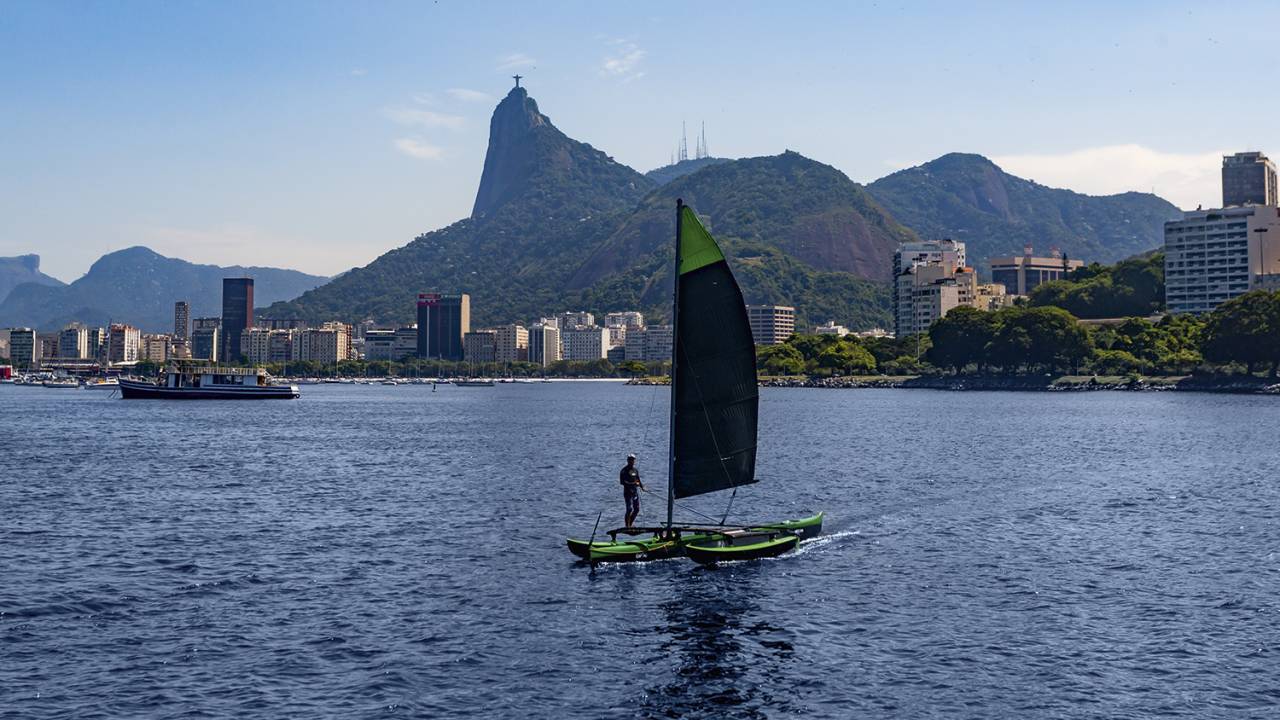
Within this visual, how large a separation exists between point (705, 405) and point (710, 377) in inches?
45.5

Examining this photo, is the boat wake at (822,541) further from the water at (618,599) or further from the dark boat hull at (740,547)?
the dark boat hull at (740,547)

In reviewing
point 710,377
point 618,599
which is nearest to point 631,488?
point 710,377

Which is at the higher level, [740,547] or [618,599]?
[740,547]

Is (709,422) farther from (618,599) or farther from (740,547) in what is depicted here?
(618,599)

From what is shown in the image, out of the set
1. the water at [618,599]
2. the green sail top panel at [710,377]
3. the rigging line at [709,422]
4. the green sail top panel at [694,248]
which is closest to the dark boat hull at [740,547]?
the water at [618,599]

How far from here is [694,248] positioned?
144 feet

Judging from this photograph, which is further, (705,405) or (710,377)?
(705,405)

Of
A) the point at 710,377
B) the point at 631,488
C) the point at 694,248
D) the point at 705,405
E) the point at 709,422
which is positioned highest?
the point at 694,248

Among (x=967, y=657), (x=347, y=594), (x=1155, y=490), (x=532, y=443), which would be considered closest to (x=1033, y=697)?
(x=967, y=657)

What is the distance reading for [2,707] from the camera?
1164 inches

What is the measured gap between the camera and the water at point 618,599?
1224 inches

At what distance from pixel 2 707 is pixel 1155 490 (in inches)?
2635

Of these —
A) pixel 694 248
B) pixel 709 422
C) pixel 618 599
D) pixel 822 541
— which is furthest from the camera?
pixel 822 541

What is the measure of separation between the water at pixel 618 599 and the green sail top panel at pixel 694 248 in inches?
486
